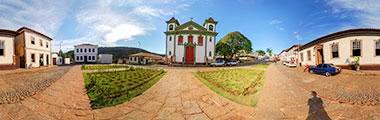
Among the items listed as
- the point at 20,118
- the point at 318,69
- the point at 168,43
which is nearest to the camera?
the point at 318,69

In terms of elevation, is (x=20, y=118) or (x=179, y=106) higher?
(x=179, y=106)

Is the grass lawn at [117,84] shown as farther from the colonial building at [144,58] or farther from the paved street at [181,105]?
the colonial building at [144,58]

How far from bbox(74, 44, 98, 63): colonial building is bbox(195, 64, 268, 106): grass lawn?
11.3 feet

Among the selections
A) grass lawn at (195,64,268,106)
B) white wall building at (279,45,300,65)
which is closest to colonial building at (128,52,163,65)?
grass lawn at (195,64,268,106)

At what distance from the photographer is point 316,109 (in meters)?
3.95

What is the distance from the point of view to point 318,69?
3.50 meters

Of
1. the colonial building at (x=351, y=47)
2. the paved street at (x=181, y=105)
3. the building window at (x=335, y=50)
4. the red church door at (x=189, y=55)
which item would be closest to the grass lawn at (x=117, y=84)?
the paved street at (x=181, y=105)

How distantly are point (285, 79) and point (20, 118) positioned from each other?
657cm

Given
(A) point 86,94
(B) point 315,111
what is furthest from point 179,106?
(B) point 315,111

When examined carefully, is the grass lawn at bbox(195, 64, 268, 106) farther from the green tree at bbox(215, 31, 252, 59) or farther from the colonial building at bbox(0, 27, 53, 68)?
the colonial building at bbox(0, 27, 53, 68)

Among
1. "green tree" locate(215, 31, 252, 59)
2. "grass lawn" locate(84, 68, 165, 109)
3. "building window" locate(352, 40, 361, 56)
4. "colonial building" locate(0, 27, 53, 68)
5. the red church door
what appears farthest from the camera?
"colonial building" locate(0, 27, 53, 68)

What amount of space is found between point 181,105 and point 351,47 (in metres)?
3.75

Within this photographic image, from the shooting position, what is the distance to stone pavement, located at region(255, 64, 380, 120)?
363 centimetres

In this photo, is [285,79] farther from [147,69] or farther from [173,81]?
[147,69]
